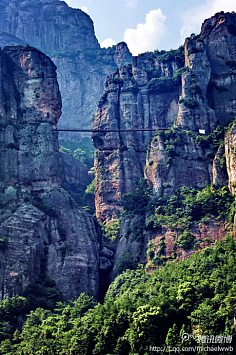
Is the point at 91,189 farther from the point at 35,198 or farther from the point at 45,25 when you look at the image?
the point at 45,25

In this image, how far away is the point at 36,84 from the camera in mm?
66062

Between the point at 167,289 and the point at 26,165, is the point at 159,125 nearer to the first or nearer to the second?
the point at 26,165

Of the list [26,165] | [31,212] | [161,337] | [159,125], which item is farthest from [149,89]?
[161,337]

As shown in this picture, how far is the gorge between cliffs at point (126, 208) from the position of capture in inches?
1583

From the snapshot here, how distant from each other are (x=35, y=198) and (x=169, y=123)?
22.5 meters

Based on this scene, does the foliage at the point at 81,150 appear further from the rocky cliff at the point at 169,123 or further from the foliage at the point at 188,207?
the foliage at the point at 188,207

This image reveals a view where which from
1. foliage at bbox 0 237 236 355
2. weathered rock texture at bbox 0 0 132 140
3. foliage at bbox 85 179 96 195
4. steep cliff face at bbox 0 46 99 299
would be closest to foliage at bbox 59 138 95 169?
foliage at bbox 85 179 96 195

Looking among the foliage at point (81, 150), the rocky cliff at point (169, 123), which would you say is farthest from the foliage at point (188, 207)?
the foliage at point (81, 150)

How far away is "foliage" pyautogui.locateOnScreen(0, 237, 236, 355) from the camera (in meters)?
37.0

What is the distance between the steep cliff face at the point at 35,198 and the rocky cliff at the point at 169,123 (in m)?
5.96

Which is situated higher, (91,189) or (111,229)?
(91,189)

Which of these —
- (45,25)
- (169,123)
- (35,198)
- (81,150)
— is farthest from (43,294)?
(45,25)

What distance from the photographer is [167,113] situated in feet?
236

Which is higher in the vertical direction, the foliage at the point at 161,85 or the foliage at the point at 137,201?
the foliage at the point at 161,85
